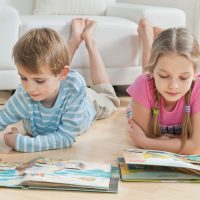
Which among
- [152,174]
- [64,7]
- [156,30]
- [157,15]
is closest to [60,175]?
[152,174]

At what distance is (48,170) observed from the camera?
1.39 meters

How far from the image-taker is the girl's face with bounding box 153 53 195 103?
1560 millimetres

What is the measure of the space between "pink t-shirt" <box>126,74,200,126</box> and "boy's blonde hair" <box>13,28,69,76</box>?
0.29 meters

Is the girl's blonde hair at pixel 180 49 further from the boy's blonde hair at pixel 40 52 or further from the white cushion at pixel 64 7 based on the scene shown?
the white cushion at pixel 64 7

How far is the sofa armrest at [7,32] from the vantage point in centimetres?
229

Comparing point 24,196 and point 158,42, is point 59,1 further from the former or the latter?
point 24,196

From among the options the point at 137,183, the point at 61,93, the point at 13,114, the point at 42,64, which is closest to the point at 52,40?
the point at 42,64

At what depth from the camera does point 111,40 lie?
2518 mm

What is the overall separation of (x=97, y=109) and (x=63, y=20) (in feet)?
1.94

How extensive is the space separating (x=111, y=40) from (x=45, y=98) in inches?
35.3

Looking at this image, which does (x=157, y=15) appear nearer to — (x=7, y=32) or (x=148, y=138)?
(x=7, y=32)

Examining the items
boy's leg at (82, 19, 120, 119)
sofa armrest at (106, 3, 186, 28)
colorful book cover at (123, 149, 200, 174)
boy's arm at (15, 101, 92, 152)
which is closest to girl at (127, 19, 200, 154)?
colorful book cover at (123, 149, 200, 174)

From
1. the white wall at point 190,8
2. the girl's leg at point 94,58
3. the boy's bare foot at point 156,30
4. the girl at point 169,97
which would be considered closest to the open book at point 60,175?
the girl at point 169,97

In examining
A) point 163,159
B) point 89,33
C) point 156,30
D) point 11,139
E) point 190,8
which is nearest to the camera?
point 163,159
